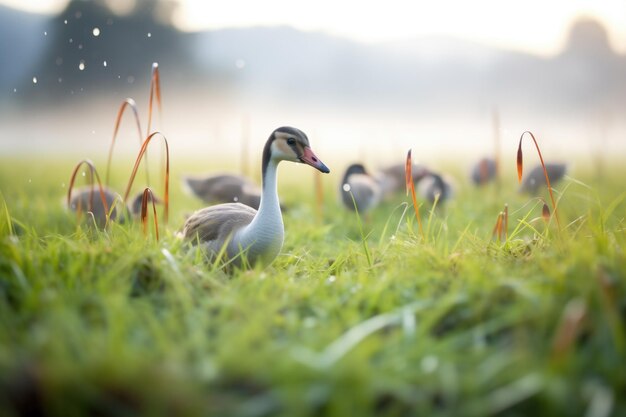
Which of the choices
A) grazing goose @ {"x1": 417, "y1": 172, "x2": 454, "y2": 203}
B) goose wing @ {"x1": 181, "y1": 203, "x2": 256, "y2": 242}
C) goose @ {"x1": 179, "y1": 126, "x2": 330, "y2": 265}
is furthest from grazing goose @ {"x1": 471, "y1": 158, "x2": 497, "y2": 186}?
goose wing @ {"x1": 181, "y1": 203, "x2": 256, "y2": 242}

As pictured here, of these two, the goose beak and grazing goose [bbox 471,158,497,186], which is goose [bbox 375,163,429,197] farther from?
the goose beak

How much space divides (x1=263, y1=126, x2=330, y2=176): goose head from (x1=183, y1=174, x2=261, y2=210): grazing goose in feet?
9.41

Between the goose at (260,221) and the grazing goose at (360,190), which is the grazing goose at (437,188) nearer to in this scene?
the grazing goose at (360,190)

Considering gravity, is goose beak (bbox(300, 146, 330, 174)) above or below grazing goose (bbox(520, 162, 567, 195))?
above

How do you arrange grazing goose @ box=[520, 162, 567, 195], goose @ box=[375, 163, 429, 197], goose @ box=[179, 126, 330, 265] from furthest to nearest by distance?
grazing goose @ box=[520, 162, 567, 195] → goose @ box=[375, 163, 429, 197] → goose @ box=[179, 126, 330, 265]

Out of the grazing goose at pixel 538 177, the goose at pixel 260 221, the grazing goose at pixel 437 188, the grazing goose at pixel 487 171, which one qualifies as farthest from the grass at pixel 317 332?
the grazing goose at pixel 487 171

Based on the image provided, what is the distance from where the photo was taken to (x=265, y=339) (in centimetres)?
250

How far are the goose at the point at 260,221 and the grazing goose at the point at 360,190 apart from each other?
3.27m

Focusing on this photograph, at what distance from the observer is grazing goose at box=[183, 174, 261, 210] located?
7.27 meters

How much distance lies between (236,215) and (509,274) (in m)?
1.92

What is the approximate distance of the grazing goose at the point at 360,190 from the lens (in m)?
7.64

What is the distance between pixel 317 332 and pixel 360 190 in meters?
5.22

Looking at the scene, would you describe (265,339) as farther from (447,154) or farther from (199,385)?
(447,154)

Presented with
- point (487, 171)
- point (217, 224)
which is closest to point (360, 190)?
point (217, 224)
